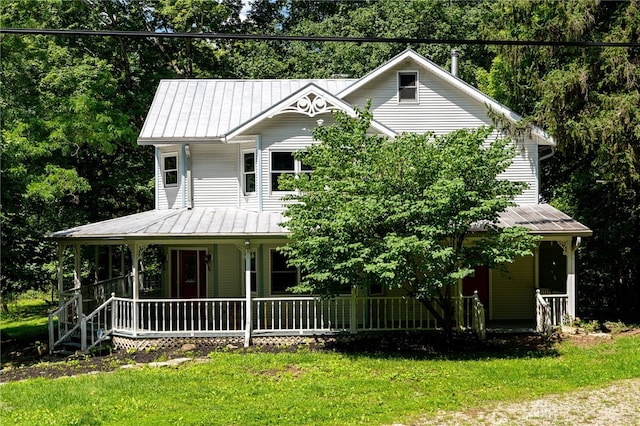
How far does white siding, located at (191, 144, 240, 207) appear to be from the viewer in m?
19.6

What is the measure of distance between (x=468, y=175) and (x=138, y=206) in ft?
68.9

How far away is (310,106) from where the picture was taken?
18219mm

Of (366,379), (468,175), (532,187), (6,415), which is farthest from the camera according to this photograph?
(532,187)

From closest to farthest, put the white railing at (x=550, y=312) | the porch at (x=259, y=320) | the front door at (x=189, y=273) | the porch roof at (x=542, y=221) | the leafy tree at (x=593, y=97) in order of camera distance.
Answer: the leafy tree at (x=593, y=97) < the porch at (x=259, y=320) < the white railing at (x=550, y=312) < the porch roof at (x=542, y=221) < the front door at (x=189, y=273)

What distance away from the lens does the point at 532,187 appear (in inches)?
784

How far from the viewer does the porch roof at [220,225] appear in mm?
16250

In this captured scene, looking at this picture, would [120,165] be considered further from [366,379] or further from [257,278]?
[366,379]

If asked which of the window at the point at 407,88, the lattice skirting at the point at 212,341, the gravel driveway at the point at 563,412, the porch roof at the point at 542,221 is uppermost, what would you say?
the window at the point at 407,88

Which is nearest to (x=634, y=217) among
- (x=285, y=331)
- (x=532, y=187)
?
(x=532, y=187)

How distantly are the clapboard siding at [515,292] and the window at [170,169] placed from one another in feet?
34.5

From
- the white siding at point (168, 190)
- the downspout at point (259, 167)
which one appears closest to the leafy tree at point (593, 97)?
the downspout at point (259, 167)

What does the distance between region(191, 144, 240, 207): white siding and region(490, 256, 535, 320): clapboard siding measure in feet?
28.0

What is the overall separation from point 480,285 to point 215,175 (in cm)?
896

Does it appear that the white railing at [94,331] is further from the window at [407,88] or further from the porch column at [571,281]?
the porch column at [571,281]
